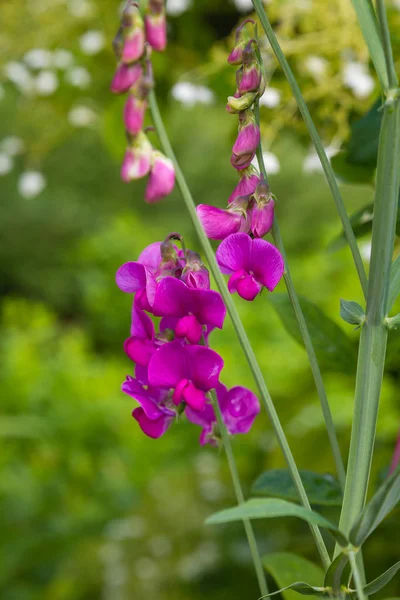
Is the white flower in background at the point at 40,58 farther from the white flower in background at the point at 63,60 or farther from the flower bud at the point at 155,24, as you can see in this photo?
the flower bud at the point at 155,24

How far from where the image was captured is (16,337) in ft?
6.40

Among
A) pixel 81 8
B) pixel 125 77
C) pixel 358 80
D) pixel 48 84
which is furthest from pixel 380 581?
pixel 81 8

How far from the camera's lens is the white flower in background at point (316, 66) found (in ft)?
2.41

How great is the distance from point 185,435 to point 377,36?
1.42m

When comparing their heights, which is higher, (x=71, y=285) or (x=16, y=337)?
(x=71, y=285)

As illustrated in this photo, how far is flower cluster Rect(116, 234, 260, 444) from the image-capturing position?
0.31 metres

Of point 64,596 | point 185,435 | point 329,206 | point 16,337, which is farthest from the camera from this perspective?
point 329,206

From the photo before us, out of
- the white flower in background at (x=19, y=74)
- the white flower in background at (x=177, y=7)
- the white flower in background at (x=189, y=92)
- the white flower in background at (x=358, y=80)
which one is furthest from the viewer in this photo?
the white flower in background at (x=19, y=74)

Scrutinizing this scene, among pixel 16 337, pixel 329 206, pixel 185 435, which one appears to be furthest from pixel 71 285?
pixel 185 435

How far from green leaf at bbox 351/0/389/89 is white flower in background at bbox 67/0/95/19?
905 millimetres

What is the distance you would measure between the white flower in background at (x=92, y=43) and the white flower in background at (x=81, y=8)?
0.10 meters

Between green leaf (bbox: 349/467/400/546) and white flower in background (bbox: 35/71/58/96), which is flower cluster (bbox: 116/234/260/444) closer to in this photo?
green leaf (bbox: 349/467/400/546)

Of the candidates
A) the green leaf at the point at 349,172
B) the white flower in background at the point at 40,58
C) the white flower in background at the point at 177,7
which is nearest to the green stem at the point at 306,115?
the green leaf at the point at 349,172

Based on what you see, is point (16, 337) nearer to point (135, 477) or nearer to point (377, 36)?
point (135, 477)
